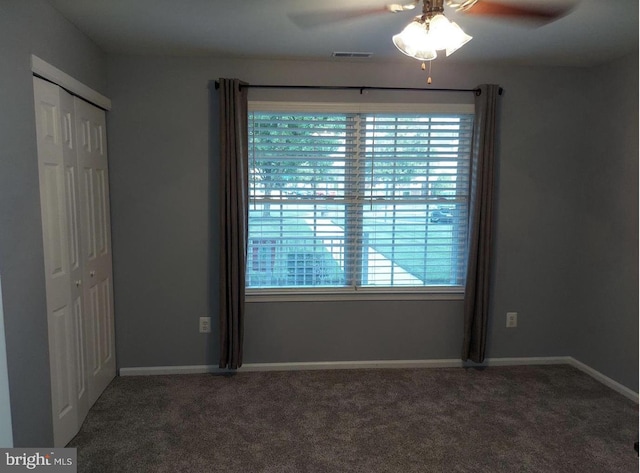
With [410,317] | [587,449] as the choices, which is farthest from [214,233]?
[587,449]

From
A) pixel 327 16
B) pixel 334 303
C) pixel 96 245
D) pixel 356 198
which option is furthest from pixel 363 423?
pixel 327 16

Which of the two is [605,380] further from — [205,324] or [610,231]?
[205,324]

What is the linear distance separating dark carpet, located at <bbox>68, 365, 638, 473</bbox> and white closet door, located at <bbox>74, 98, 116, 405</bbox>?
24 cm

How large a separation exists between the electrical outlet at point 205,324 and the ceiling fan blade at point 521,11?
268cm

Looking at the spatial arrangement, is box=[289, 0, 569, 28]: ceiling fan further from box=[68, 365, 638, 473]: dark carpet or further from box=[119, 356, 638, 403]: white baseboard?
box=[119, 356, 638, 403]: white baseboard

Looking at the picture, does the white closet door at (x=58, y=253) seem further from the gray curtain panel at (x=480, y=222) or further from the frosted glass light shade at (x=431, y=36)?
the gray curtain panel at (x=480, y=222)

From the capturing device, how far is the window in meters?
3.23

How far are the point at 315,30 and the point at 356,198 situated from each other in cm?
125

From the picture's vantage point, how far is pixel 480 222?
10.6 feet

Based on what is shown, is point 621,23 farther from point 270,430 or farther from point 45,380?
point 45,380

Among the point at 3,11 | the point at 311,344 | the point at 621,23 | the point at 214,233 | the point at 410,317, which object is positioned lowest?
the point at 311,344

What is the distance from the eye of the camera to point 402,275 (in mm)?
3428

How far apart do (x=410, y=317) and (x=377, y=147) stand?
1.39 meters

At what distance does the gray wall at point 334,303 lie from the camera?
122 inches
